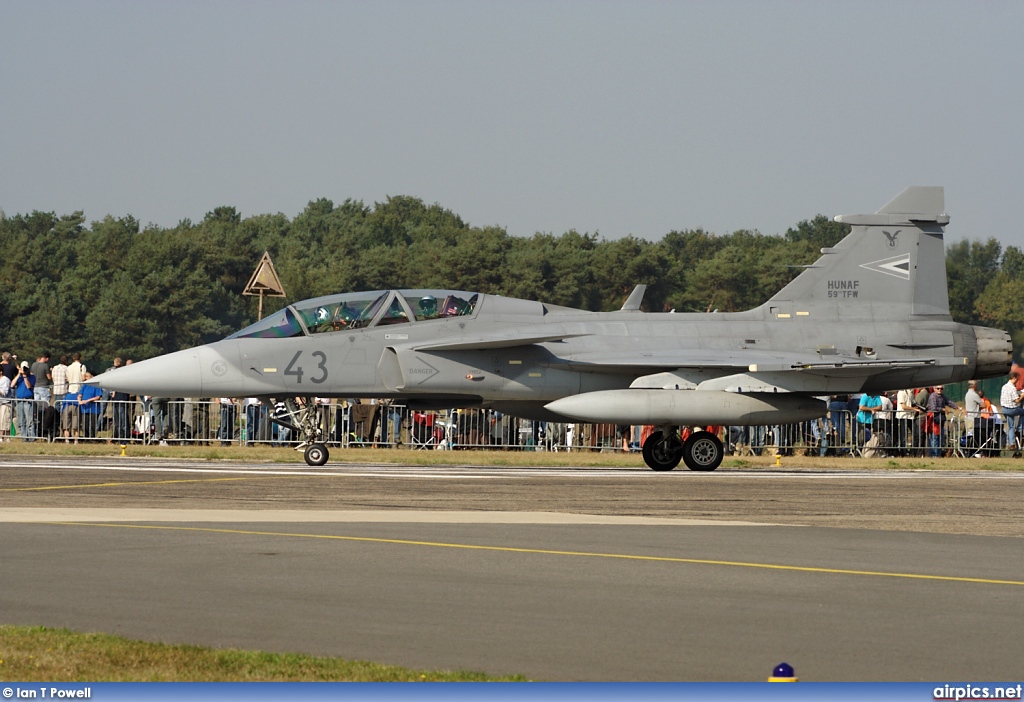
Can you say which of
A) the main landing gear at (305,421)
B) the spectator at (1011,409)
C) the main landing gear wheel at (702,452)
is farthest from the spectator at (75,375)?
the spectator at (1011,409)

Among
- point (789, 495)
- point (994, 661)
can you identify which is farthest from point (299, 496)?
point (994, 661)

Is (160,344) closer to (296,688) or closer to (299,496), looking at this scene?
(299,496)

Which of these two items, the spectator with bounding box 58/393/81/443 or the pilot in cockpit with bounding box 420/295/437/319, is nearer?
the pilot in cockpit with bounding box 420/295/437/319

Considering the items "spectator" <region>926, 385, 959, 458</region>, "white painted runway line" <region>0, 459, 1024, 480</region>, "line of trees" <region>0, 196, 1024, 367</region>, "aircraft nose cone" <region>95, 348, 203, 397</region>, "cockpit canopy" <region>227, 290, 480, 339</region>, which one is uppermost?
"line of trees" <region>0, 196, 1024, 367</region>

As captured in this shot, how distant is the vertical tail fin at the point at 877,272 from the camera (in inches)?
902

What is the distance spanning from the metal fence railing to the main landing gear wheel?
18.0ft

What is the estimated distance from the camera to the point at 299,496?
585 inches

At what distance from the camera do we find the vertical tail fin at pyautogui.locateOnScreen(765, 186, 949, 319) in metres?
22.9

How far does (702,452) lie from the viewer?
21.5 metres

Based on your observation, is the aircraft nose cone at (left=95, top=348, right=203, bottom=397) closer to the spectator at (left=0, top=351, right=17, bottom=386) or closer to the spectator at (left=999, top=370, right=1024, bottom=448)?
the spectator at (left=0, top=351, right=17, bottom=386)

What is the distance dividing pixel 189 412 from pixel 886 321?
1396 centimetres

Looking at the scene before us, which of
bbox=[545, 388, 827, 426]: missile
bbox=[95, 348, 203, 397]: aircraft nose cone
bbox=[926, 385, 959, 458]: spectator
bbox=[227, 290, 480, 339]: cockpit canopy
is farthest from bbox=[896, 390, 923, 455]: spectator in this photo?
bbox=[95, 348, 203, 397]: aircraft nose cone

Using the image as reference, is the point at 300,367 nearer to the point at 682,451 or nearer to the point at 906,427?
the point at 682,451

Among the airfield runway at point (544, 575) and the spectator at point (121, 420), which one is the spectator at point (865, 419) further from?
the spectator at point (121, 420)
